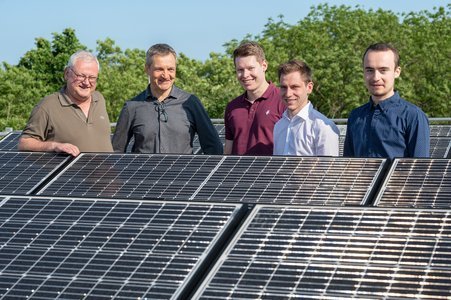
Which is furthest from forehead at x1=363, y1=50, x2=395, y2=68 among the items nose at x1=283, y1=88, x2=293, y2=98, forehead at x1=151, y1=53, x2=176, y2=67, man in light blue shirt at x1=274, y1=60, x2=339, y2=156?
forehead at x1=151, y1=53, x2=176, y2=67

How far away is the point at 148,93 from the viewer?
10.5 meters

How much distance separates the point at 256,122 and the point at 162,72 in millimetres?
1029

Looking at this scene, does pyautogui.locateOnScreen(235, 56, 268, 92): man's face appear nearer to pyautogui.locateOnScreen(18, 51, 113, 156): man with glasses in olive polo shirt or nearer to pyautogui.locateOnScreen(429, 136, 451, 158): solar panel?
pyautogui.locateOnScreen(18, 51, 113, 156): man with glasses in olive polo shirt

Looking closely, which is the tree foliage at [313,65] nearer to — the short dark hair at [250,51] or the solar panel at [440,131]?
the solar panel at [440,131]

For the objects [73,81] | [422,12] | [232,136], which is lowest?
[422,12]

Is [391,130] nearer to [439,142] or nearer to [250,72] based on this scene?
[250,72]

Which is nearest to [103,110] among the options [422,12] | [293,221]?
[293,221]

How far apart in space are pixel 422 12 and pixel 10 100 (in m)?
28.8

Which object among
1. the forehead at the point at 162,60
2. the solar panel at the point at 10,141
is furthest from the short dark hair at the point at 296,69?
the solar panel at the point at 10,141

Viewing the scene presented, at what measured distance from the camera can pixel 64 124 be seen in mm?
10078

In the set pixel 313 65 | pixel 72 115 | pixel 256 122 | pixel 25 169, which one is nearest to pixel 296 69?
pixel 256 122

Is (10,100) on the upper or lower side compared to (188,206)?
lower

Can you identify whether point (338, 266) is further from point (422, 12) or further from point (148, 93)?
point (422, 12)

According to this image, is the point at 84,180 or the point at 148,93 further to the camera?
the point at 148,93
